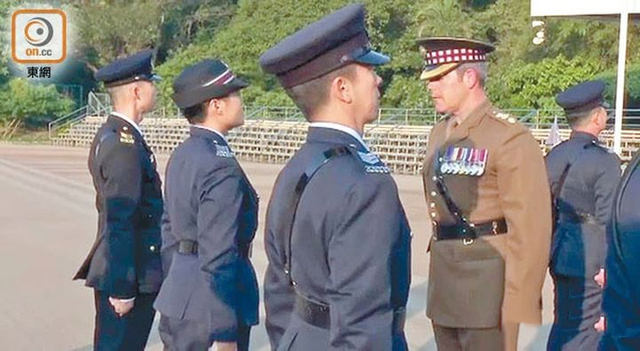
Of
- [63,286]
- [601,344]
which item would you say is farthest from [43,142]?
[601,344]

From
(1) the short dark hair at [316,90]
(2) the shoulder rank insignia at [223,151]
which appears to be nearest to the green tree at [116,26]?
(2) the shoulder rank insignia at [223,151]

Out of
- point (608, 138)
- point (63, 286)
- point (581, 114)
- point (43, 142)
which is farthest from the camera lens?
point (43, 142)

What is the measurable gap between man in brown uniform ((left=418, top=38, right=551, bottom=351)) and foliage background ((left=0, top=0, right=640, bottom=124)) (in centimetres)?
1795

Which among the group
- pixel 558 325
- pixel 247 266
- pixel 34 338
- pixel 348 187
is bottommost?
pixel 34 338

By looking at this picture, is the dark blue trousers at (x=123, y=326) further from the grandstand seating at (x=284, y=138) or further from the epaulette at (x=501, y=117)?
the grandstand seating at (x=284, y=138)

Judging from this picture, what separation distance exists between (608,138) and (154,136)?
16.8m

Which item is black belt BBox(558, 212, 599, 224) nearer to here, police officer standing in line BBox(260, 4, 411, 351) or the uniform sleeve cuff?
the uniform sleeve cuff

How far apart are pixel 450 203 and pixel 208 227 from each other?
0.92 meters

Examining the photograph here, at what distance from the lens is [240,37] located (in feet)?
149

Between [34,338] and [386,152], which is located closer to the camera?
[34,338]

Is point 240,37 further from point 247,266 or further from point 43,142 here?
point 247,266

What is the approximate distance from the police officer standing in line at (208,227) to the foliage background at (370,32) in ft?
59.8

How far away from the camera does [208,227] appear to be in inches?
145

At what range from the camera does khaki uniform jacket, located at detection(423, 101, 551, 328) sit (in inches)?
147
